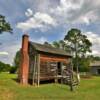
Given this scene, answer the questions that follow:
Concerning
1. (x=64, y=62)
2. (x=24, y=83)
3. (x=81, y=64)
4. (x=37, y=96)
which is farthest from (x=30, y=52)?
(x=81, y=64)

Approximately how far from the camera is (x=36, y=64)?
99.0 ft

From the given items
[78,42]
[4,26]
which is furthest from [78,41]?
[4,26]

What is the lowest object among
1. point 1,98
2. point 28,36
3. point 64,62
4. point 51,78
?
point 1,98

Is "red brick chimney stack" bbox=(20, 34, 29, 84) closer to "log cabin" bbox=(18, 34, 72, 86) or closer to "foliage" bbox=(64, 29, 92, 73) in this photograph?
"log cabin" bbox=(18, 34, 72, 86)

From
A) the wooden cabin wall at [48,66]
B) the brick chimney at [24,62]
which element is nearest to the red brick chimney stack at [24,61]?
the brick chimney at [24,62]

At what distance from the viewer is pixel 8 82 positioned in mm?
27844

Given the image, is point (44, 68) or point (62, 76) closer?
point (44, 68)

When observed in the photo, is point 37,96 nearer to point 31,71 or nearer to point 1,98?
point 1,98

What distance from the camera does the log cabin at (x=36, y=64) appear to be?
29641 millimetres

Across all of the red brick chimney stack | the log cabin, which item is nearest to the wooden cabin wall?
the log cabin

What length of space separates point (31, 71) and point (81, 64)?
37419mm

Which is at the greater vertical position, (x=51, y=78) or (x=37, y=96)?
(x=51, y=78)

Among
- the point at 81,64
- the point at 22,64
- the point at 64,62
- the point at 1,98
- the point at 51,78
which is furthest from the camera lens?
the point at 81,64

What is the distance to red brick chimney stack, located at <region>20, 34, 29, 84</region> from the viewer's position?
29125 mm
